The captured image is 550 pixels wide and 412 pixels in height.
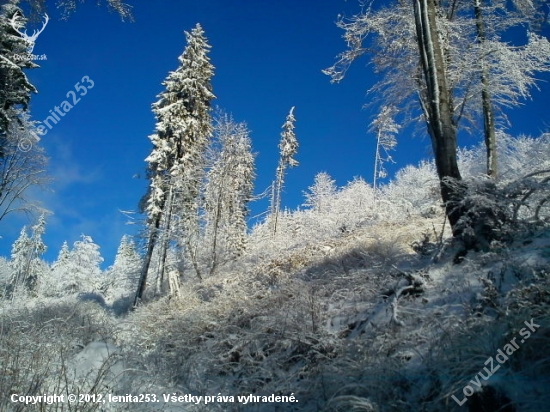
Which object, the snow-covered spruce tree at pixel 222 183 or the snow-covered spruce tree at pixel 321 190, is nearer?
the snow-covered spruce tree at pixel 222 183

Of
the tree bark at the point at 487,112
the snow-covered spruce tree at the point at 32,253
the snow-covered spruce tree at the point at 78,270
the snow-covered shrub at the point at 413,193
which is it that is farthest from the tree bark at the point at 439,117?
the snow-covered spruce tree at the point at 32,253

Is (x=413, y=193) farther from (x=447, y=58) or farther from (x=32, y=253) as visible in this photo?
(x=32, y=253)

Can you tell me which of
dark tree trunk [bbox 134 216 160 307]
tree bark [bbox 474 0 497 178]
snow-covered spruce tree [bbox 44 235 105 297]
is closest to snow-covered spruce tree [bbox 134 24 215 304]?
dark tree trunk [bbox 134 216 160 307]

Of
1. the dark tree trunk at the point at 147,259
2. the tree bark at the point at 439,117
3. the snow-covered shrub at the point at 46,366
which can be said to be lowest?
the snow-covered shrub at the point at 46,366

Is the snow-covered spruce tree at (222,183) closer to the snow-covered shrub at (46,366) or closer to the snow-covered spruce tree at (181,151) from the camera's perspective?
the snow-covered spruce tree at (181,151)

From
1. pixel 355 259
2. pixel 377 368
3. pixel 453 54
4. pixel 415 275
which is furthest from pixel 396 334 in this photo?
pixel 453 54

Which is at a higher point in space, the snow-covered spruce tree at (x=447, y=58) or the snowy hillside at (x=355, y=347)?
the snow-covered spruce tree at (x=447, y=58)

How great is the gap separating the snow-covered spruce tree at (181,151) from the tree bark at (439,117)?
47.8ft

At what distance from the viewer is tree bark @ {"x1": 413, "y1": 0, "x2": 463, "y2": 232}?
18.3 ft

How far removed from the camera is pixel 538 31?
10.6 metres

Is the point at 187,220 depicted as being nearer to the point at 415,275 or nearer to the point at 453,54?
the point at 453,54

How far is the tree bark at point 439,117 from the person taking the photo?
558 cm

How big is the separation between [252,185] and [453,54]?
104ft

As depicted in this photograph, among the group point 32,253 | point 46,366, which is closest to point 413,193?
point 46,366
